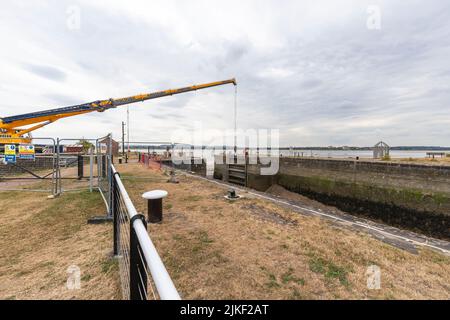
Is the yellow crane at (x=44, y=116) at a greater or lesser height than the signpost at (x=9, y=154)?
greater

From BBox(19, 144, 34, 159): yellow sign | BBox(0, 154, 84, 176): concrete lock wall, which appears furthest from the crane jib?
BBox(19, 144, 34, 159): yellow sign

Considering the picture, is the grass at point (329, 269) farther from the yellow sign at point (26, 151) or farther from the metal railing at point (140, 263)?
the yellow sign at point (26, 151)

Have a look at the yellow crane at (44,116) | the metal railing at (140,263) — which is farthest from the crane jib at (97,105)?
the metal railing at (140,263)

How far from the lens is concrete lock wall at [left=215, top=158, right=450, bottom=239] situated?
888 cm

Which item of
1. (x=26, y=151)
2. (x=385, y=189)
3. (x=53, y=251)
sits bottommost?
(x=385, y=189)

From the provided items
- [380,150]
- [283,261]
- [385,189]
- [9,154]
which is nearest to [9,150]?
[9,154]

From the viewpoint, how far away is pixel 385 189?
10.7 meters

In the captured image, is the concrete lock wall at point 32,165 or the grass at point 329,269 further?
the concrete lock wall at point 32,165

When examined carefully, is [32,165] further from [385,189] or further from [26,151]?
[385,189]

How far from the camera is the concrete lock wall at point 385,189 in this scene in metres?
8.88

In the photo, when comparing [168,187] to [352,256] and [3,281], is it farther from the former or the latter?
[352,256]

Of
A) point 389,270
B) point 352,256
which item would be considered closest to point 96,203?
point 352,256

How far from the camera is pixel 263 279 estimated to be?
2.88 metres
